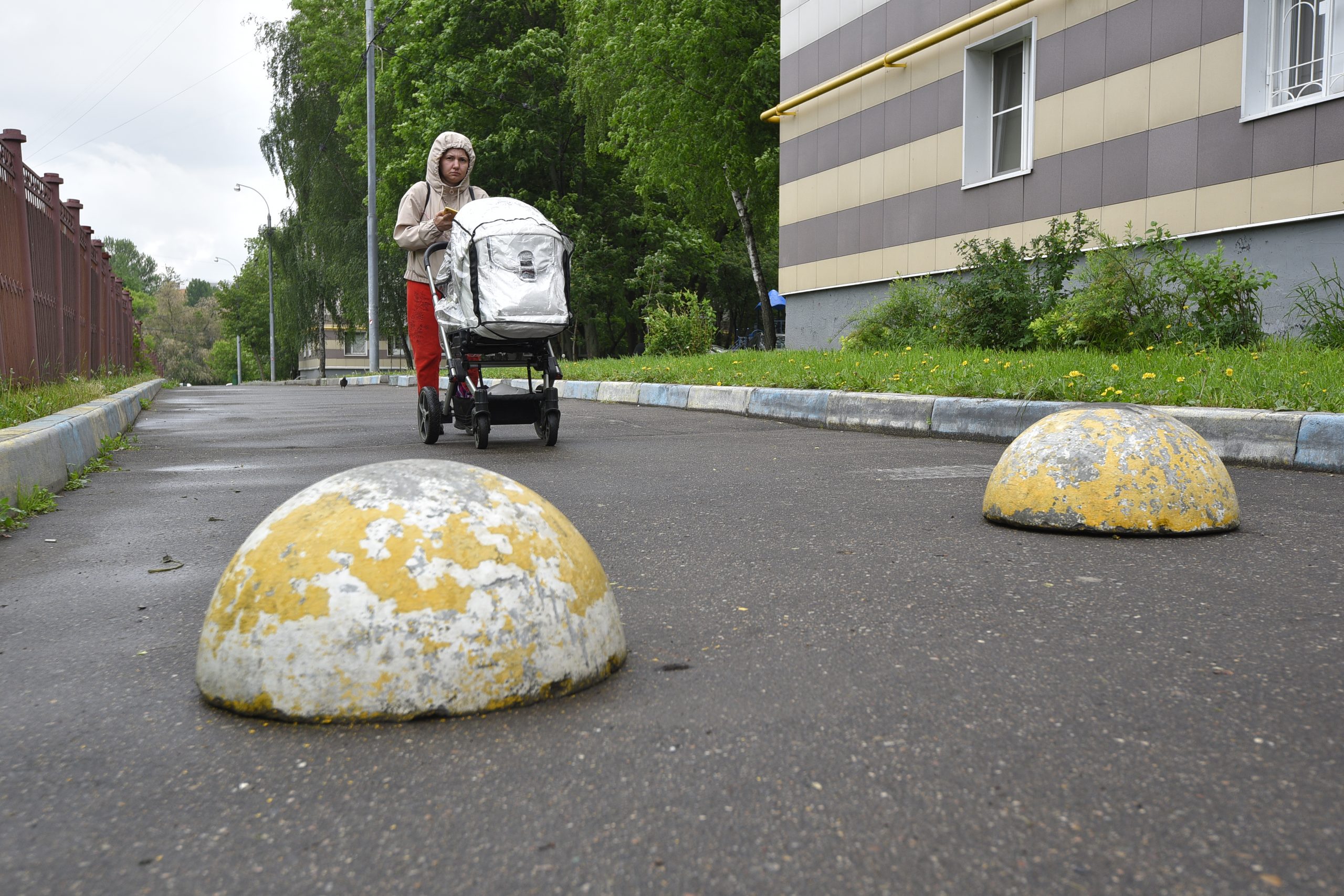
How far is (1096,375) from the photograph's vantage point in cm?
740

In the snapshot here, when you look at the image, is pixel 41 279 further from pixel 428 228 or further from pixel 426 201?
pixel 428 228

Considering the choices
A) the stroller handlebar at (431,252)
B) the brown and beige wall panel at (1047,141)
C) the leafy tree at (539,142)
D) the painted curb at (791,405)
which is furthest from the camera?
the leafy tree at (539,142)

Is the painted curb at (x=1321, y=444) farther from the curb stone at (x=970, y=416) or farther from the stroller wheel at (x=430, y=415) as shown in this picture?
the stroller wheel at (x=430, y=415)

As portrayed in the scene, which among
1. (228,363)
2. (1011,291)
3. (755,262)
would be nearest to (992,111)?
(1011,291)

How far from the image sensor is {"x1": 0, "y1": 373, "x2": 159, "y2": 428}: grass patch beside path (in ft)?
19.5

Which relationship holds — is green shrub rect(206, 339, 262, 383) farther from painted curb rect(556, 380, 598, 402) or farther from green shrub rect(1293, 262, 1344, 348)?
green shrub rect(1293, 262, 1344, 348)

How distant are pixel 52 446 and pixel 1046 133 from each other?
425 inches

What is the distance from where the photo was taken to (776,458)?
21.4ft

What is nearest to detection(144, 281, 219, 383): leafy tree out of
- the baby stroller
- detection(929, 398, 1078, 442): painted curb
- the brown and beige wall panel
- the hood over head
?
the brown and beige wall panel

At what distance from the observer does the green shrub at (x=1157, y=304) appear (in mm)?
8719

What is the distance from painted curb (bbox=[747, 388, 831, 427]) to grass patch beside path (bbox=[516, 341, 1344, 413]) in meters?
0.32

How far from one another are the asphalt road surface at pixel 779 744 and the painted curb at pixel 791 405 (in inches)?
207

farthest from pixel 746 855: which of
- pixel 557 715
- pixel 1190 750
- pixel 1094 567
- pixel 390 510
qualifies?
pixel 1094 567

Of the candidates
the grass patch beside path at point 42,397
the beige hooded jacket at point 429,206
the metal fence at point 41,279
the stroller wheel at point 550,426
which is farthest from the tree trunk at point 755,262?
the stroller wheel at point 550,426
